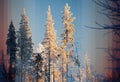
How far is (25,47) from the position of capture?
16.4 ft

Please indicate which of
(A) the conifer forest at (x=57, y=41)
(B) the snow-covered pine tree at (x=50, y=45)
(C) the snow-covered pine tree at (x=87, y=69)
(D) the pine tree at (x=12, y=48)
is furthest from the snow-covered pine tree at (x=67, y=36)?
(D) the pine tree at (x=12, y=48)

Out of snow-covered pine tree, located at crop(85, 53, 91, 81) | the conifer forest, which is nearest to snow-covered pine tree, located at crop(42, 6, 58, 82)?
the conifer forest

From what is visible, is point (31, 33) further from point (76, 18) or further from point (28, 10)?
point (76, 18)

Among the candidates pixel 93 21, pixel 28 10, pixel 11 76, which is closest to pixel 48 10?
pixel 28 10

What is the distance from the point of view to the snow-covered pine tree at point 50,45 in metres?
4.85

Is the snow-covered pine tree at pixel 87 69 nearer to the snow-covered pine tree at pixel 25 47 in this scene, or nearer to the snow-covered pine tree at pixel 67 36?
the snow-covered pine tree at pixel 67 36

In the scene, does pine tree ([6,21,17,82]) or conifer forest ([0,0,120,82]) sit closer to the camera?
conifer forest ([0,0,120,82])

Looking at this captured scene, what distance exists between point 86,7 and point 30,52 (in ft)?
3.66

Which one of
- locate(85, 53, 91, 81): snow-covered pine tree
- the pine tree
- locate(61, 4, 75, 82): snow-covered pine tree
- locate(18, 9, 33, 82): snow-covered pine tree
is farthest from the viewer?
the pine tree

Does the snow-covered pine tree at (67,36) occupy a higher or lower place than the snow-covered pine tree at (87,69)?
higher

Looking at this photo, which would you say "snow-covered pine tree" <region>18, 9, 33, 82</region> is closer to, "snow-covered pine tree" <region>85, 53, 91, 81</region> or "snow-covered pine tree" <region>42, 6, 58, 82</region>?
"snow-covered pine tree" <region>42, 6, 58, 82</region>

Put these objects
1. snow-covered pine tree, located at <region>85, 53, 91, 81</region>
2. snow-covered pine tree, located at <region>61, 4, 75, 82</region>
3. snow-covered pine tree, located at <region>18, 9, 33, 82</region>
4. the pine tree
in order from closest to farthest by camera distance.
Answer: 1. snow-covered pine tree, located at <region>85, 53, 91, 81</region>
2. snow-covered pine tree, located at <region>61, 4, 75, 82</region>
3. snow-covered pine tree, located at <region>18, 9, 33, 82</region>
4. the pine tree

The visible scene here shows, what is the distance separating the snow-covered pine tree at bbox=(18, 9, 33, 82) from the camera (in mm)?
4934

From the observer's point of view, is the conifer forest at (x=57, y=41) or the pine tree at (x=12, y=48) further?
the pine tree at (x=12, y=48)
